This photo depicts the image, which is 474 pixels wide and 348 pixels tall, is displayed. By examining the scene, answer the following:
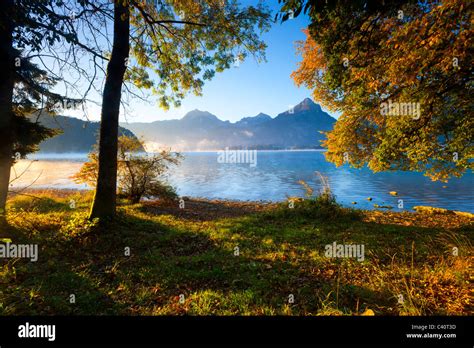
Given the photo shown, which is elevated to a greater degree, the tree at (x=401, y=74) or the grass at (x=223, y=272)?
the tree at (x=401, y=74)

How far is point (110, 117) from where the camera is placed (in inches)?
314

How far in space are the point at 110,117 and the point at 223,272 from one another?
24.0 ft

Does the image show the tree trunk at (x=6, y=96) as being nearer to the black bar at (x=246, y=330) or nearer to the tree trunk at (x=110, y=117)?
the tree trunk at (x=110, y=117)

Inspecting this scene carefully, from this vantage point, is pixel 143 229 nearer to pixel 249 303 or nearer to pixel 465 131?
pixel 249 303

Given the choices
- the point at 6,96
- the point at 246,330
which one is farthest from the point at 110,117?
the point at 246,330

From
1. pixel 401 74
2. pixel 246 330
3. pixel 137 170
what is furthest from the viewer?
pixel 137 170

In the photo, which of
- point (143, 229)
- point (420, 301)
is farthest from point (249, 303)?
point (143, 229)

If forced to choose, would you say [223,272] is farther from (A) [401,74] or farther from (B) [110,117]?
(A) [401,74]

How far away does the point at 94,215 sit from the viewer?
7820 mm

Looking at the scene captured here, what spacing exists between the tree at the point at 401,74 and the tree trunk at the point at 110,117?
6.93 m

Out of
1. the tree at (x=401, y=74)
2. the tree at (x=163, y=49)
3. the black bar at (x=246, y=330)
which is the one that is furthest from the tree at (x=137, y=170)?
the black bar at (x=246, y=330)

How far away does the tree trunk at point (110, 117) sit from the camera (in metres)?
7.93

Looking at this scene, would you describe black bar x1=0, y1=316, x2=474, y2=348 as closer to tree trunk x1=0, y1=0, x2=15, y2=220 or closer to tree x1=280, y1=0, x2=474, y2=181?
tree x1=280, y1=0, x2=474, y2=181

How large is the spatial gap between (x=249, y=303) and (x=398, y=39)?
788 cm
